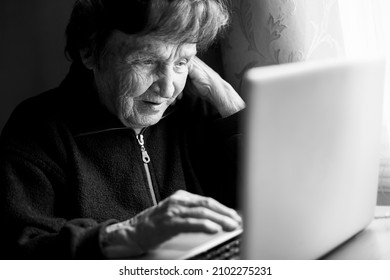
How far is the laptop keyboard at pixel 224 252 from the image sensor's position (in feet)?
3.55

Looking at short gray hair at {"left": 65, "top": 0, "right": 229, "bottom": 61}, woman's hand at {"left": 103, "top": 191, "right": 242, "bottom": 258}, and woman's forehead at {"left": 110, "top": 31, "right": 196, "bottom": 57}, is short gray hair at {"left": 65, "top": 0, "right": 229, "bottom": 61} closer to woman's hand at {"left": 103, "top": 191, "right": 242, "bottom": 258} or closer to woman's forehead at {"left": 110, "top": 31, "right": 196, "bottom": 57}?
woman's forehead at {"left": 110, "top": 31, "right": 196, "bottom": 57}

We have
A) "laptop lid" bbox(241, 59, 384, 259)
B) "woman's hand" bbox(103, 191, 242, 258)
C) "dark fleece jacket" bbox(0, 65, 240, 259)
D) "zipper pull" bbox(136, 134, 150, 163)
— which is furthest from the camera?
"zipper pull" bbox(136, 134, 150, 163)

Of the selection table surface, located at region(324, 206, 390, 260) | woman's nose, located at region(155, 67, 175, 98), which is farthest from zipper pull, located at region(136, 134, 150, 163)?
table surface, located at region(324, 206, 390, 260)

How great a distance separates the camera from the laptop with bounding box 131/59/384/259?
0.86m

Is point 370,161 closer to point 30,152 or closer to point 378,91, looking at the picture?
point 378,91

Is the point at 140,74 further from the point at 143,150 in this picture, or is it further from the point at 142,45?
the point at 143,150

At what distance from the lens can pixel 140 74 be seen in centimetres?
137

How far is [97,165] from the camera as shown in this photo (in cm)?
145

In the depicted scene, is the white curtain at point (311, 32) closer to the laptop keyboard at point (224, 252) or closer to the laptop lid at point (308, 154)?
the laptop lid at point (308, 154)

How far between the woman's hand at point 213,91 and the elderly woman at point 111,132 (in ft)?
0.14

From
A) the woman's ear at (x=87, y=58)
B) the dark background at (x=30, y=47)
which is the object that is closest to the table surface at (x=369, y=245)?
the woman's ear at (x=87, y=58)

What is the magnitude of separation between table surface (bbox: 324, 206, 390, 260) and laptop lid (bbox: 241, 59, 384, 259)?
0.02 m
